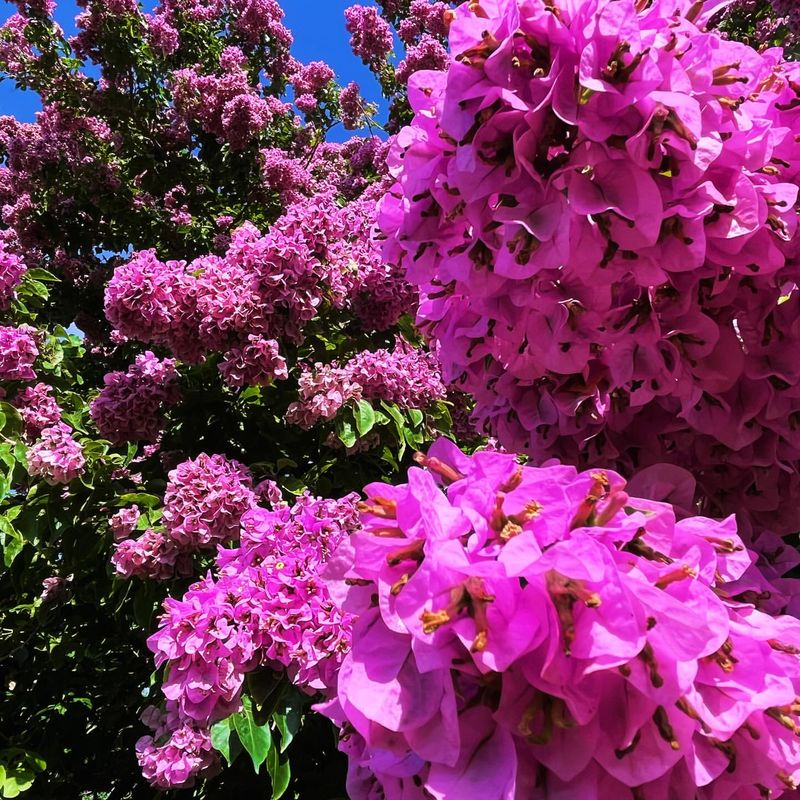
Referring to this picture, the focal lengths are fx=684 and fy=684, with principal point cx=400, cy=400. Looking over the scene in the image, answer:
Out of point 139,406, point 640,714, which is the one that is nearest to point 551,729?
point 640,714

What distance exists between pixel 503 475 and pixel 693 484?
310mm

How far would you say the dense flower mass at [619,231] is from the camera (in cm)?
72

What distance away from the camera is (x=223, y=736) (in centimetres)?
145

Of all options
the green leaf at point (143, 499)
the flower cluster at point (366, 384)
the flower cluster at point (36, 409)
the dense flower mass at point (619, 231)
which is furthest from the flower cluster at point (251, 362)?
the dense flower mass at point (619, 231)

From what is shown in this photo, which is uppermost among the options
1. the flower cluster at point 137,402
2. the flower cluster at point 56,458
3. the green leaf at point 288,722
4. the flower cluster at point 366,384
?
the flower cluster at point 137,402

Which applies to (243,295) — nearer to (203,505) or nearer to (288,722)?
(203,505)

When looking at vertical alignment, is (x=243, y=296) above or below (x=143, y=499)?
above

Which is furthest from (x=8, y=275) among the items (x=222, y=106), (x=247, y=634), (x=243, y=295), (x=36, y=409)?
(x=222, y=106)

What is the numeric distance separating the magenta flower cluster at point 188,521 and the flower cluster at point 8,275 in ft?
3.74

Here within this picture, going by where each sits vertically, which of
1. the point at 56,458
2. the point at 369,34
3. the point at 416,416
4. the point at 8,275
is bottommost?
the point at 416,416

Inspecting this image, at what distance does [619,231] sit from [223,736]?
1302mm

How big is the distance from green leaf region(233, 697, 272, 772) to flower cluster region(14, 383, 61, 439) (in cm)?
144

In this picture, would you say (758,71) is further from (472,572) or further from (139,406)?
(139,406)

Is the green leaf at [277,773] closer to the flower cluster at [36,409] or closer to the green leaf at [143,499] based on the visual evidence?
the green leaf at [143,499]
